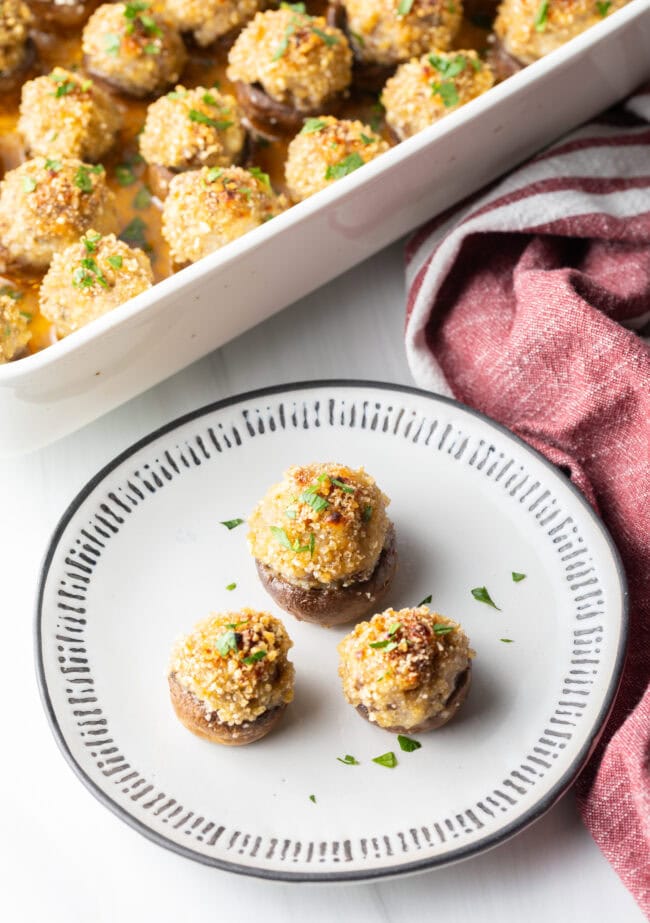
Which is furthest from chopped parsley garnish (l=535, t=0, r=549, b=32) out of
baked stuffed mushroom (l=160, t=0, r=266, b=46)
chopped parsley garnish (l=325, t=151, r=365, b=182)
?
baked stuffed mushroom (l=160, t=0, r=266, b=46)

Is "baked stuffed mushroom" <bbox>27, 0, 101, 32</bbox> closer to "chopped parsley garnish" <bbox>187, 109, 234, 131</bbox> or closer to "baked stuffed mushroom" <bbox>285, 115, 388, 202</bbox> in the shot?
"chopped parsley garnish" <bbox>187, 109, 234, 131</bbox>

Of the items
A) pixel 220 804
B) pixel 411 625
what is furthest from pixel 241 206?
pixel 220 804

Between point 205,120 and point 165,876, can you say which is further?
point 205,120

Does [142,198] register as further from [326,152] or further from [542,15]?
[542,15]

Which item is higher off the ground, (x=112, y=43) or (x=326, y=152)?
(x=112, y=43)

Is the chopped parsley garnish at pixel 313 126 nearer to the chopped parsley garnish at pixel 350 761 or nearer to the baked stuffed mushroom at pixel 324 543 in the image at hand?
the baked stuffed mushroom at pixel 324 543

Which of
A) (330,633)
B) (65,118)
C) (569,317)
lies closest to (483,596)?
(330,633)

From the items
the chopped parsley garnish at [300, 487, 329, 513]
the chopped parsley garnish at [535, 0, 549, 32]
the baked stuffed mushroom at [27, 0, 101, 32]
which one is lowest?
the chopped parsley garnish at [300, 487, 329, 513]
